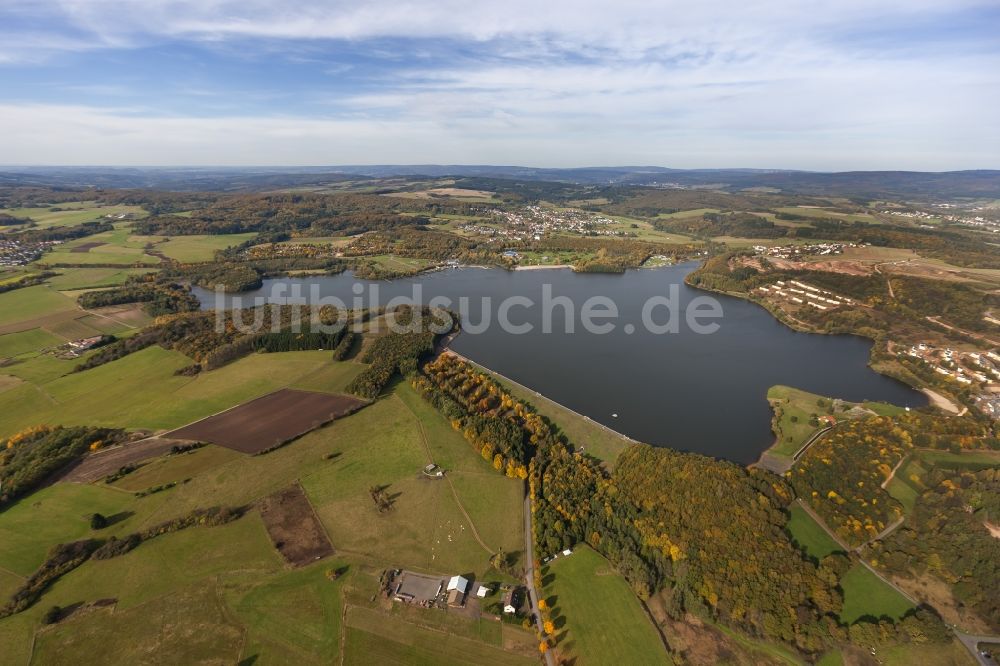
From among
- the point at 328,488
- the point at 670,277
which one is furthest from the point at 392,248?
the point at 328,488

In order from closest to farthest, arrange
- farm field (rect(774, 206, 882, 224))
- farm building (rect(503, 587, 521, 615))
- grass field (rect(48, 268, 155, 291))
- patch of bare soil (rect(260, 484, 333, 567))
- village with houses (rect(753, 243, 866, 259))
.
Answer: farm building (rect(503, 587, 521, 615)), patch of bare soil (rect(260, 484, 333, 567)), grass field (rect(48, 268, 155, 291)), village with houses (rect(753, 243, 866, 259)), farm field (rect(774, 206, 882, 224))

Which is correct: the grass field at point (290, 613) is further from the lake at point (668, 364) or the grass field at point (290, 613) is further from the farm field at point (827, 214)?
the farm field at point (827, 214)

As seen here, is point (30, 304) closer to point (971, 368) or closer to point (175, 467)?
point (175, 467)

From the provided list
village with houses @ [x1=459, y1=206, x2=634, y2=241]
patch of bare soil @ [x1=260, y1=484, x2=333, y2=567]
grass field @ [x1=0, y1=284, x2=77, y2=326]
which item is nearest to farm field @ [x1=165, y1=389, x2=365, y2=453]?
patch of bare soil @ [x1=260, y1=484, x2=333, y2=567]

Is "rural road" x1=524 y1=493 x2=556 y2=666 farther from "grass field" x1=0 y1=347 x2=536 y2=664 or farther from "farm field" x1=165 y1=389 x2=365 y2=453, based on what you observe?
"farm field" x1=165 y1=389 x2=365 y2=453

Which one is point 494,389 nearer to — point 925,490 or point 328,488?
point 328,488

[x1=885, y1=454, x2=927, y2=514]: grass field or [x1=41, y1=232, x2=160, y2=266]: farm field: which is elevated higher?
[x1=41, y1=232, x2=160, y2=266]: farm field

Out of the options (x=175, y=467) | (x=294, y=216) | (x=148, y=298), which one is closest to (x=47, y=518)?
(x=175, y=467)
